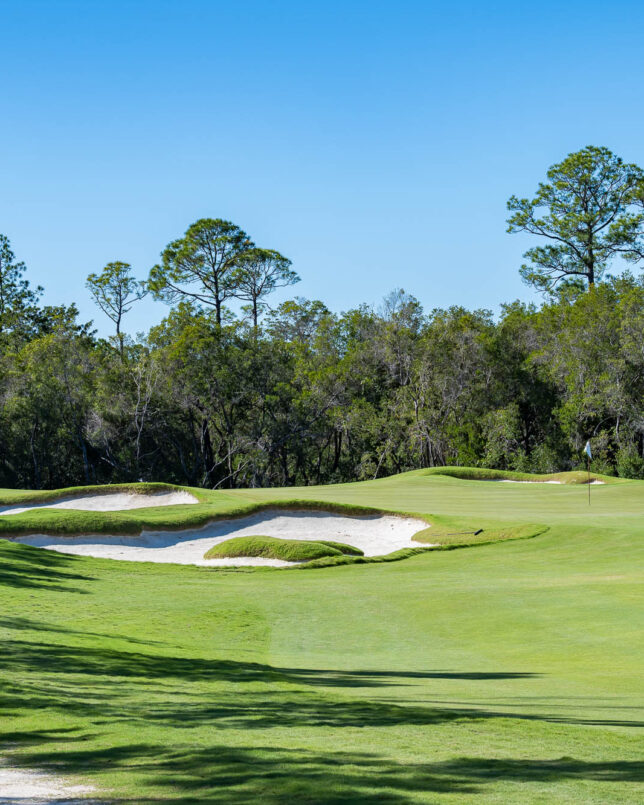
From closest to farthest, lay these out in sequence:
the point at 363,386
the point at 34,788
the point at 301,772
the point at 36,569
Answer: the point at 34,788, the point at 301,772, the point at 36,569, the point at 363,386

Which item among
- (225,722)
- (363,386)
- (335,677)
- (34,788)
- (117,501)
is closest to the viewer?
(34,788)

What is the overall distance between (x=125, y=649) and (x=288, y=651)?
2.09 metres

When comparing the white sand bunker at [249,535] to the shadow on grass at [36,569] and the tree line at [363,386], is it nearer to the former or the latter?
the shadow on grass at [36,569]

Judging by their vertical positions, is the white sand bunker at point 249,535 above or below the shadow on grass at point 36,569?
below

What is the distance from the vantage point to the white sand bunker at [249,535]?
22.2m

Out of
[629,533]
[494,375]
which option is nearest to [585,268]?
[494,375]

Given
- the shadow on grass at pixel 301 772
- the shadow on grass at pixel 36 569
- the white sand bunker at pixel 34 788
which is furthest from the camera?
the shadow on grass at pixel 36 569

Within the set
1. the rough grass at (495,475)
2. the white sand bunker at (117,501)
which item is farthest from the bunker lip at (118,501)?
the rough grass at (495,475)

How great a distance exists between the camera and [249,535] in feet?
79.5

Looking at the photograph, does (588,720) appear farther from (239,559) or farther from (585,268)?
(585,268)

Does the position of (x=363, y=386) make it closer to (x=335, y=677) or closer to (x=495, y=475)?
(x=495, y=475)

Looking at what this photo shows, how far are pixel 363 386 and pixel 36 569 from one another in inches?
1653

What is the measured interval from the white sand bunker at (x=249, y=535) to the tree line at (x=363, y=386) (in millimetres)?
28520

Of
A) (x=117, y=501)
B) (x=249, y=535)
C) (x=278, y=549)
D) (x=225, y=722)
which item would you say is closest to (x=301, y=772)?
(x=225, y=722)
